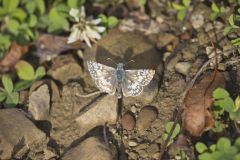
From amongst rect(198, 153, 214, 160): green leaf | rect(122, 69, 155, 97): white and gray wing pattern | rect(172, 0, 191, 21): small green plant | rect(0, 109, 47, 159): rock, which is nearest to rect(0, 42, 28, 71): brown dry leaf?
rect(0, 109, 47, 159): rock

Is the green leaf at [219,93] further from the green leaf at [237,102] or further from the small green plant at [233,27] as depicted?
the small green plant at [233,27]

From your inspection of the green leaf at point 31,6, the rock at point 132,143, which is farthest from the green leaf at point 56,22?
the rock at point 132,143

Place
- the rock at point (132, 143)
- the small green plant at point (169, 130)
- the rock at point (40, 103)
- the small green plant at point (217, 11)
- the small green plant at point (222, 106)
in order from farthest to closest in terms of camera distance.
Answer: the small green plant at point (217, 11), the rock at point (40, 103), the rock at point (132, 143), the small green plant at point (169, 130), the small green plant at point (222, 106)

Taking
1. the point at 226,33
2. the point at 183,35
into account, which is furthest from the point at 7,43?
the point at 226,33

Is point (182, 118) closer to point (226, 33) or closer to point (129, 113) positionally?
point (129, 113)

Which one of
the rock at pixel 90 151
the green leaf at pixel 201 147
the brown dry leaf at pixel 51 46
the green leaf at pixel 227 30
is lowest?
the rock at pixel 90 151

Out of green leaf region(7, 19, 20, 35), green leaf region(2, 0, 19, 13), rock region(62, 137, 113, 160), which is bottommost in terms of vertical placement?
rock region(62, 137, 113, 160)

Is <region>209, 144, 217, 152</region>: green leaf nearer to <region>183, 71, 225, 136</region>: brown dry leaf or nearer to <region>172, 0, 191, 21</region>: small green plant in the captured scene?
<region>183, 71, 225, 136</region>: brown dry leaf
